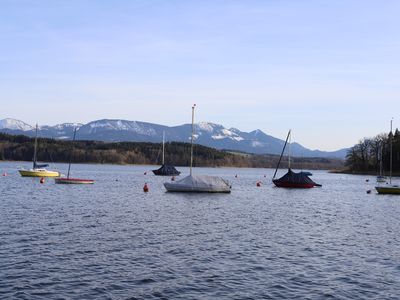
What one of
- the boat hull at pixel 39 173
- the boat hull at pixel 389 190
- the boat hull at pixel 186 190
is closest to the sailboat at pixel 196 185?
the boat hull at pixel 186 190

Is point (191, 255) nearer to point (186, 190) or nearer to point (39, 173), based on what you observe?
point (186, 190)

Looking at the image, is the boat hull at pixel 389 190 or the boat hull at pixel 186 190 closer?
the boat hull at pixel 186 190

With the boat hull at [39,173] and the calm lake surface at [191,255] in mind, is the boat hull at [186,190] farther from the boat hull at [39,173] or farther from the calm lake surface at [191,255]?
the boat hull at [39,173]

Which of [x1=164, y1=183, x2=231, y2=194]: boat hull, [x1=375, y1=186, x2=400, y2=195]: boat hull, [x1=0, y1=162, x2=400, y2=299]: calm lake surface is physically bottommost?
[x1=0, y1=162, x2=400, y2=299]: calm lake surface

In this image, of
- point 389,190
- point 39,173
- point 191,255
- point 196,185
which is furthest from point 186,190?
point 39,173

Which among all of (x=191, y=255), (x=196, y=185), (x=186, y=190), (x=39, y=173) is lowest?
(x=191, y=255)

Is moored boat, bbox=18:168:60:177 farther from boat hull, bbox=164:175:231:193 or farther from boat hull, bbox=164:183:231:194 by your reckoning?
boat hull, bbox=164:175:231:193

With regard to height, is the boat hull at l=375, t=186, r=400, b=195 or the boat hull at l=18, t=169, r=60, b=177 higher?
the boat hull at l=375, t=186, r=400, b=195

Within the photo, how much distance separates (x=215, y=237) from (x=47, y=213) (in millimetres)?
20845

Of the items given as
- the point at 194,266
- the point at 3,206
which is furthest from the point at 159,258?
the point at 3,206

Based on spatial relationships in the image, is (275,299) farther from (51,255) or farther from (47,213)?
(47,213)

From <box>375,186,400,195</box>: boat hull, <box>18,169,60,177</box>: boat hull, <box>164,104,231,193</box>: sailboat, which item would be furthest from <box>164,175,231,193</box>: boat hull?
<box>18,169,60,177</box>: boat hull

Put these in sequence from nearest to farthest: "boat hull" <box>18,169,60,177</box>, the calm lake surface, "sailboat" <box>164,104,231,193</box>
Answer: the calm lake surface → "sailboat" <box>164,104,231,193</box> → "boat hull" <box>18,169,60,177</box>

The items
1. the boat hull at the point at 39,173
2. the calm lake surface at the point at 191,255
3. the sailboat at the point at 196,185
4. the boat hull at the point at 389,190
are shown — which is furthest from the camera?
the boat hull at the point at 39,173
